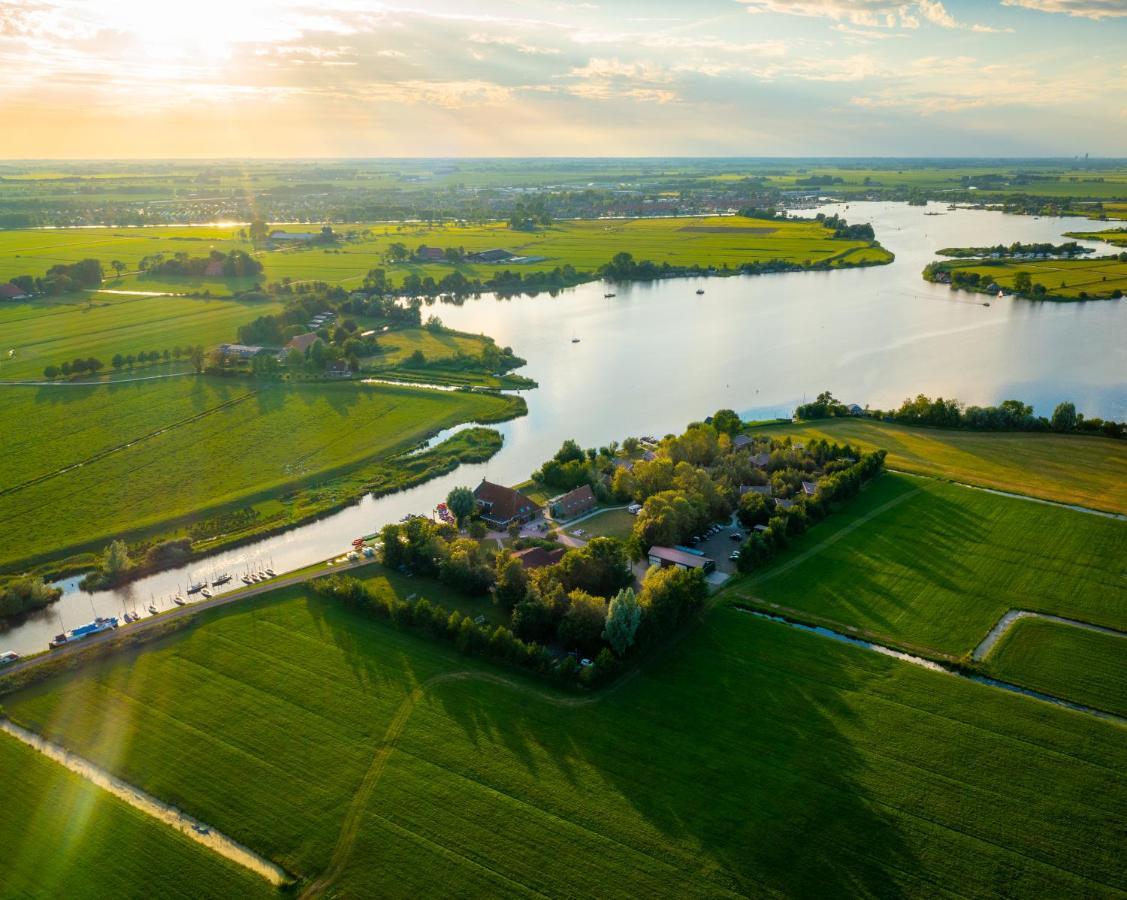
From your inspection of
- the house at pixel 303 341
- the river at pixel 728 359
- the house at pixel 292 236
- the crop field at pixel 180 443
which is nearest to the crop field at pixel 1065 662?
the river at pixel 728 359

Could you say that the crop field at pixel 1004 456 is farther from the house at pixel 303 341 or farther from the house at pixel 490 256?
the house at pixel 490 256

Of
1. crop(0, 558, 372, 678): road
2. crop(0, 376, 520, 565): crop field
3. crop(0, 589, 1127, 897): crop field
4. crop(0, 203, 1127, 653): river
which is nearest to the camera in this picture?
A: crop(0, 589, 1127, 897): crop field

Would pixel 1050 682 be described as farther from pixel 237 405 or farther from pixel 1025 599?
pixel 237 405

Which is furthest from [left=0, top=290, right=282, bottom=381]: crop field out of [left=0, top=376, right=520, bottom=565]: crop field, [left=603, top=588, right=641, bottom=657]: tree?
[left=603, top=588, right=641, bottom=657]: tree

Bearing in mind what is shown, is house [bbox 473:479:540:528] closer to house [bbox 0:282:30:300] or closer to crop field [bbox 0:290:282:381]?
crop field [bbox 0:290:282:381]

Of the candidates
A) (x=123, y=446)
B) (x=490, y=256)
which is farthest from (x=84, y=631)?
(x=490, y=256)
